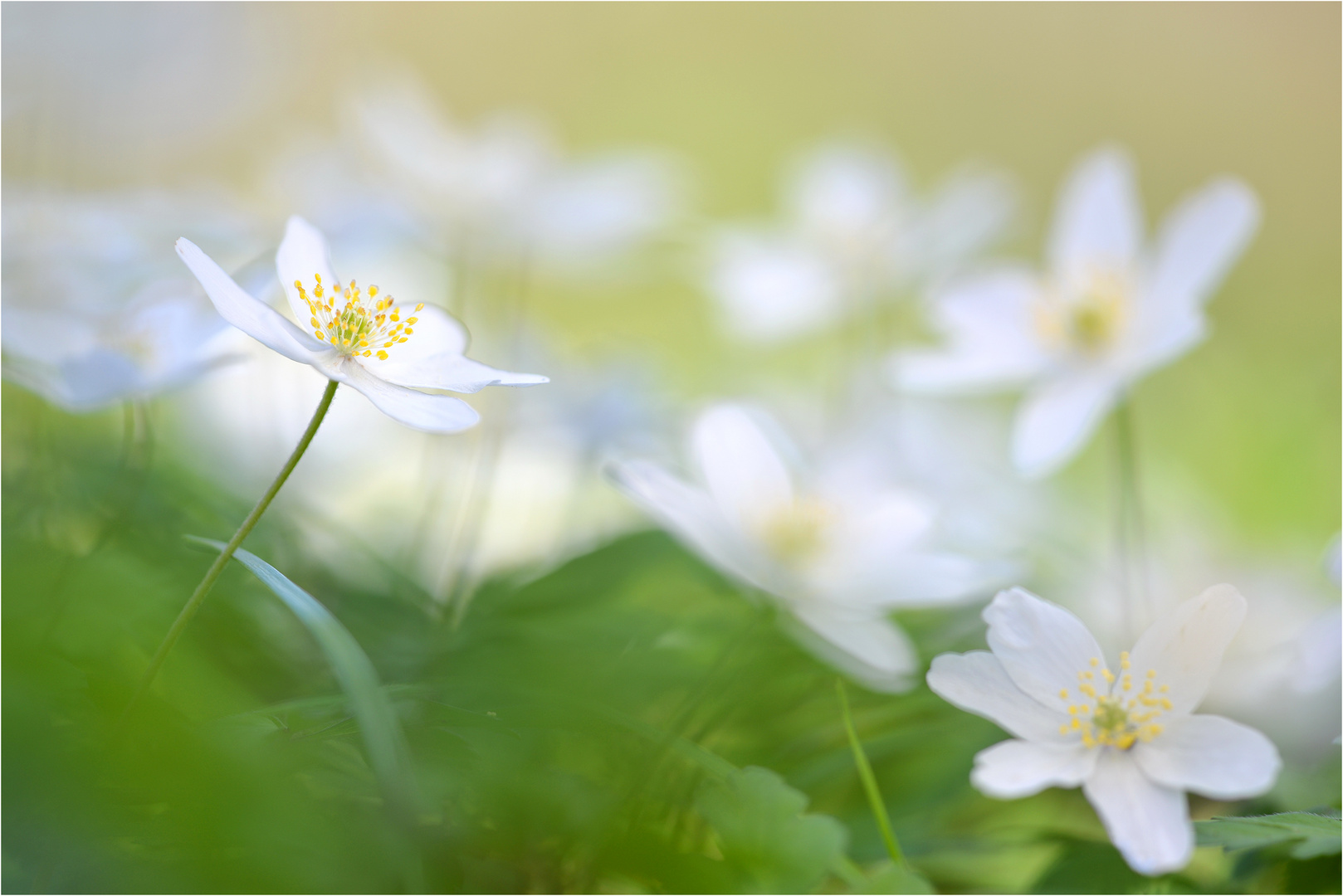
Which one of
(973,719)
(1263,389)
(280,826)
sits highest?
(1263,389)

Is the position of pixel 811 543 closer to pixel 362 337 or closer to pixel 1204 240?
pixel 362 337

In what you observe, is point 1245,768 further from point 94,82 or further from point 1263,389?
point 1263,389

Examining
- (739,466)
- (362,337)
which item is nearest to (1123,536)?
(739,466)

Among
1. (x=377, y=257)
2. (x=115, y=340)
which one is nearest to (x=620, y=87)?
(x=377, y=257)

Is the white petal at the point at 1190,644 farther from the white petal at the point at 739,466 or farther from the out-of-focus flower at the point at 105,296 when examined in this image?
the out-of-focus flower at the point at 105,296

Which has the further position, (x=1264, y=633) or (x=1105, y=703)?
(x=1264, y=633)
